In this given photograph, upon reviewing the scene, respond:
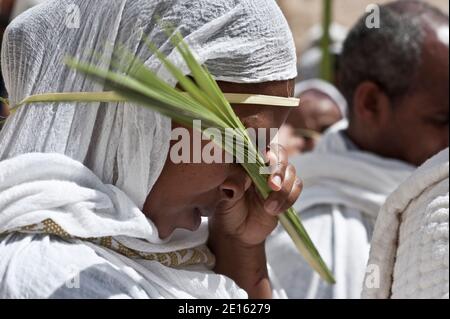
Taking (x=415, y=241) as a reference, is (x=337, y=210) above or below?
below

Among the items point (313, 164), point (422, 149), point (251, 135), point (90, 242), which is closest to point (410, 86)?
point (422, 149)

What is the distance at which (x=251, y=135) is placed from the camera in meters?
1.95

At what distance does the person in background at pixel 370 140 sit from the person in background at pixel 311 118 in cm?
122

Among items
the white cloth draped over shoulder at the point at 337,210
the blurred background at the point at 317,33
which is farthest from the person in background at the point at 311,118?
the white cloth draped over shoulder at the point at 337,210

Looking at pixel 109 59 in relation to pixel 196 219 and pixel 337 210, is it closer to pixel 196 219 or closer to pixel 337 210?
pixel 196 219

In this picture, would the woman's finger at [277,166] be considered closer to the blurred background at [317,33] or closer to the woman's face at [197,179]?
the woman's face at [197,179]

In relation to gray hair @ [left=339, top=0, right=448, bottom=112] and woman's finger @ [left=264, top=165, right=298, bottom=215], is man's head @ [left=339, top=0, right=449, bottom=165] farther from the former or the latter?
woman's finger @ [left=264, top=165, right=298, bottom=215]

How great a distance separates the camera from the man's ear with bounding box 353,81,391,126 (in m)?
3.71

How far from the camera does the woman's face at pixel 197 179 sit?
191cm

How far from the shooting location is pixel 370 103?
3.76 metres

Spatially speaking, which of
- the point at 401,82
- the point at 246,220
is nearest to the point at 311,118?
the point at 401,82

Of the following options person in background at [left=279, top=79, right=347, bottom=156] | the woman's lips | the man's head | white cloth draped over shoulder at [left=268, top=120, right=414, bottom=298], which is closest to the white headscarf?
the woman's lips

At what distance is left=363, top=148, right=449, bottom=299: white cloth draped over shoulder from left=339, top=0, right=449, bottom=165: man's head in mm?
1668

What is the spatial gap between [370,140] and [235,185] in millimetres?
1825
